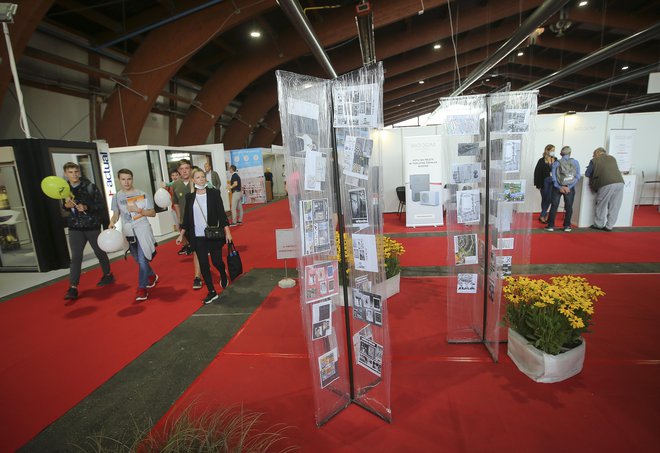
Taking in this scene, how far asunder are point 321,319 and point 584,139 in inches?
347

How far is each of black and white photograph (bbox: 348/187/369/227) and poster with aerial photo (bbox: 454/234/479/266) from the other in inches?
42.0

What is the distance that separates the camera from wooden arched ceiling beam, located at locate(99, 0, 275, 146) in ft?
22.7

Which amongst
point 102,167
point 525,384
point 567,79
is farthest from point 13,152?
point 567,79

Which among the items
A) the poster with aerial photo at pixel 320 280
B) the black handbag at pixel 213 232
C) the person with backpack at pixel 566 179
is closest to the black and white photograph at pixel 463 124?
the poster with aerial photo at pixel 320 280

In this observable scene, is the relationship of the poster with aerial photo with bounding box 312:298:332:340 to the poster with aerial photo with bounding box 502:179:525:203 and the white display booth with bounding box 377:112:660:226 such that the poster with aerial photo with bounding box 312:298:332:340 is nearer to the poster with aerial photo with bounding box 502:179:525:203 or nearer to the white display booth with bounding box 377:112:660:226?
the poster with aerial photo with bounding box 502:179:525:203

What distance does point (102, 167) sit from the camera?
5.66 m

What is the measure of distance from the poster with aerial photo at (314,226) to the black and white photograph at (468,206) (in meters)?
Result: 1.13

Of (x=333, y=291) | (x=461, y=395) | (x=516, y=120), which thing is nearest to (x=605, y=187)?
(x=516, y=120)

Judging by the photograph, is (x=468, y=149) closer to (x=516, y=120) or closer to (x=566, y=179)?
(x=516, y=120)

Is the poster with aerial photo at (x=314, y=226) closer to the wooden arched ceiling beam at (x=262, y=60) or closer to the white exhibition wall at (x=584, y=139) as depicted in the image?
the white exhibition wall at (x=584, y=139)

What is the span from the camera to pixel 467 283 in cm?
245

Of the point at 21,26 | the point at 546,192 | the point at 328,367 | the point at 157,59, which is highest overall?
the point at 157,59

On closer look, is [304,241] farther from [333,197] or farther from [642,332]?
[642,332]

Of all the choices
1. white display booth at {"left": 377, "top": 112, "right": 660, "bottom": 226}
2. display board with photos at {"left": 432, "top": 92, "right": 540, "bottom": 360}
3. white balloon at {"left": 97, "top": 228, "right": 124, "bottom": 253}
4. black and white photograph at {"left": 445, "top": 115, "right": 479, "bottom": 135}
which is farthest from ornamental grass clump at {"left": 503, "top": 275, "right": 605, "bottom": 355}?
white display booth at {"left": 377, "top": 112, "right": 660, "bottom": 226}
